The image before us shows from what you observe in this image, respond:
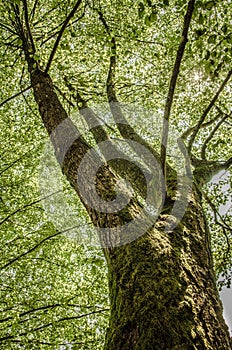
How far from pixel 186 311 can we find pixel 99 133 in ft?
16.1

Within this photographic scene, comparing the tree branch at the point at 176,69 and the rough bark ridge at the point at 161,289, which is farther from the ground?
the tree branch at the point at 176,69

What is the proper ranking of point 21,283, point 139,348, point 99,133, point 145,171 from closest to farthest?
point 139,348, point 145,171, point 99,133, point 21,283

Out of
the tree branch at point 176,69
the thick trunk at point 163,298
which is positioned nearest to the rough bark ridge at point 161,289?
the thick trunk at point 163,298

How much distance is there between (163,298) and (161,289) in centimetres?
10

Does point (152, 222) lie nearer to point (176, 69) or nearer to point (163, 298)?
point (163, 298)

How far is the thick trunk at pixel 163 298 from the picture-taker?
7.54 feet

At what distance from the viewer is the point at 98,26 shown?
33.1ft

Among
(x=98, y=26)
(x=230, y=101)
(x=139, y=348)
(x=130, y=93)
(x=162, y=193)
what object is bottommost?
(x=139, y=348)

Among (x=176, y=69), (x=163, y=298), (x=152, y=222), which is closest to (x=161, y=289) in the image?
(x=163, y=298)

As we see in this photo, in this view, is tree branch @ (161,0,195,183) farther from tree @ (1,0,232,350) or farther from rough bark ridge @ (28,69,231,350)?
rough bark ridge @ (28,69,231,350)

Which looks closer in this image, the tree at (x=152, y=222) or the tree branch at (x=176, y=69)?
the tree at (x=152, y=222)

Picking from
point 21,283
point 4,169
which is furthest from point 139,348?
point 4,169

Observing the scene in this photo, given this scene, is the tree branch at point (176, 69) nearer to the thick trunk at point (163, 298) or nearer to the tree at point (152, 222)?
the tree at point (152, 222)

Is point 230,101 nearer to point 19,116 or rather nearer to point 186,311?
point 19,116
